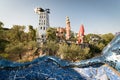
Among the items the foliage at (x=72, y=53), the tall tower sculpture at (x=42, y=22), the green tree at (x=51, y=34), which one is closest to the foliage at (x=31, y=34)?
the tall tower sculpture at (x=42, y=22)

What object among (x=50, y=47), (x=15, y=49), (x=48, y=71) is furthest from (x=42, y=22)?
(x=48, y=71)

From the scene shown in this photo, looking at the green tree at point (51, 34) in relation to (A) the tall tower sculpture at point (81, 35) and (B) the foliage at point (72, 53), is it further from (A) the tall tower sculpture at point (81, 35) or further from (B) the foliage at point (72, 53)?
(B) the foliage at point (72, 53)

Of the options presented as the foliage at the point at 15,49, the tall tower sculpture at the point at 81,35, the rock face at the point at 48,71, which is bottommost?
Result: the rock face at the point at 48,71

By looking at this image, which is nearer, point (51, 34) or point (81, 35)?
point (81, 35)

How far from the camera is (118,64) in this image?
17.4ft

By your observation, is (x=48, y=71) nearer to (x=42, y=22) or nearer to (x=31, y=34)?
(x=31, y=34)

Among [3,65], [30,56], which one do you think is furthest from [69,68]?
[30,56]

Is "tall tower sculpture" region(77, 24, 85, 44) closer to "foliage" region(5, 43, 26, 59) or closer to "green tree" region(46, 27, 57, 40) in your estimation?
"green tree" region(46, 27, 57, 40)

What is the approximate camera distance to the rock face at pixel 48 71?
5.46m

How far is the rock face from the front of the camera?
5.46m

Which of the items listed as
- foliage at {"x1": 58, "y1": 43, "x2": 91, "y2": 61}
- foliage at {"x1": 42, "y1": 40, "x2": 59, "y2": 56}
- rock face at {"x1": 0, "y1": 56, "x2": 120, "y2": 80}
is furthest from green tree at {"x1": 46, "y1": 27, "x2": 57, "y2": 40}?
rock face at {"x1": 0, "y1": 56, "x2": 120, "y2": 80}

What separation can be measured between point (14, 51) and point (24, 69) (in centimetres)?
1716

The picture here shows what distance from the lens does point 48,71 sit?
218 inches

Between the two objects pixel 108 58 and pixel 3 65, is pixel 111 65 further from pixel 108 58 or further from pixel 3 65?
pixel 3 65
